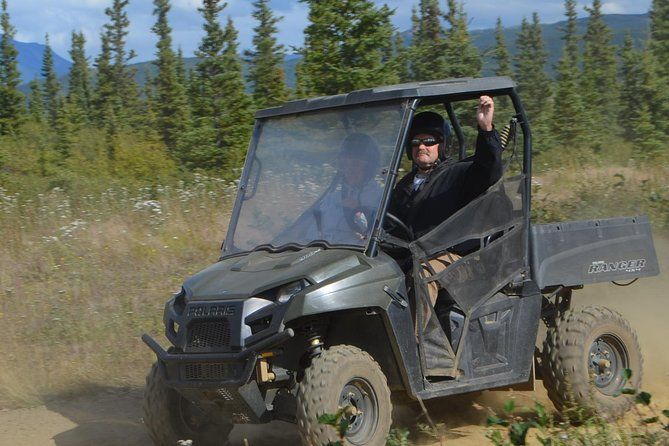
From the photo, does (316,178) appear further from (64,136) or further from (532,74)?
(532,74)

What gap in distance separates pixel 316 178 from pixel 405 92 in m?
0.84

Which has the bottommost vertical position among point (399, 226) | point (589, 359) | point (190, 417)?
point (190, 417)

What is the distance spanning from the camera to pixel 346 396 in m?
5.45

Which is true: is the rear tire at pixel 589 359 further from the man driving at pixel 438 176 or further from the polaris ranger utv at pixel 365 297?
the man driving at pixel 438 176

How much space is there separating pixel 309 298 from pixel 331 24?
16.5 meters

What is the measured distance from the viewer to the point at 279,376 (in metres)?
5.54

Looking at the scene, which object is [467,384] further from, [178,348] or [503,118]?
[503,118]

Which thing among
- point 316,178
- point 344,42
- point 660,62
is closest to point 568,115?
point 660,62

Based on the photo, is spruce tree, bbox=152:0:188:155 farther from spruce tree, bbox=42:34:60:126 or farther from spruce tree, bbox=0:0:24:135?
spruce tree, bbox=42:34:60:126

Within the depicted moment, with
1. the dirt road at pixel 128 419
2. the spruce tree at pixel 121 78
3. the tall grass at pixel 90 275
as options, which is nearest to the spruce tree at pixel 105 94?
the spruce tree at pixel 121 78

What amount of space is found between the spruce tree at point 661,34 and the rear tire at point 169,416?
35254 mm

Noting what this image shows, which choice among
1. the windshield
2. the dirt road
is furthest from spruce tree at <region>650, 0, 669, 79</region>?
the windshield

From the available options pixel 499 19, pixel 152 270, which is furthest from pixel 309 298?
pixel 499 19

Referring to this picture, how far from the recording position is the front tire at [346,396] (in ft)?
17.1
